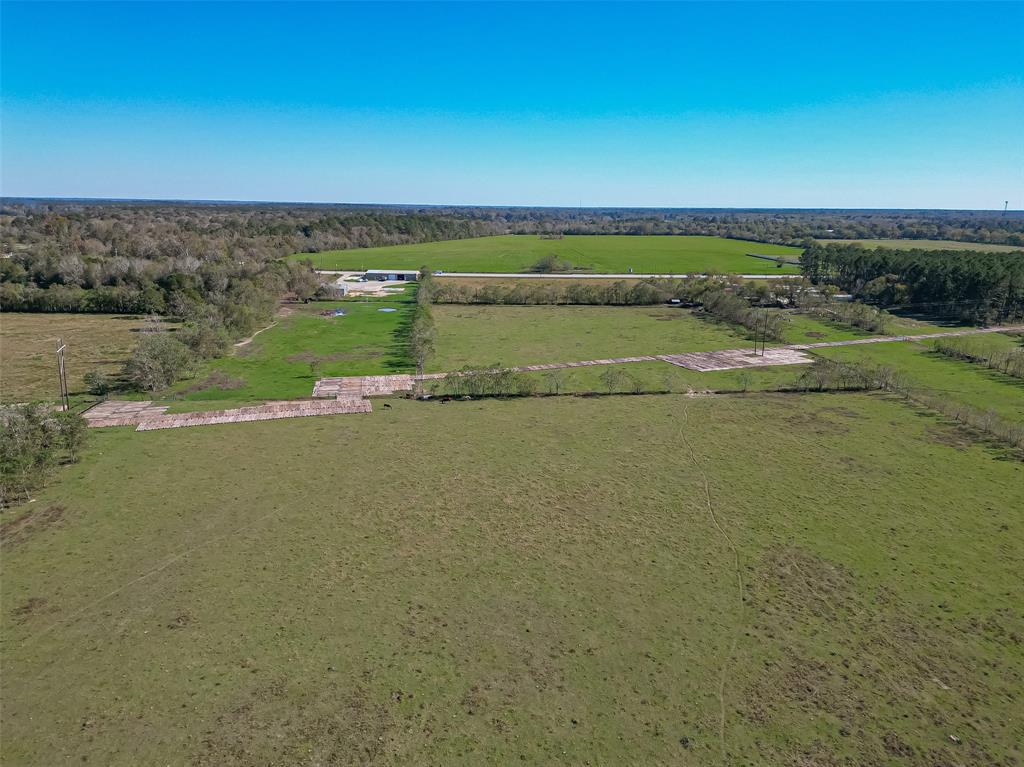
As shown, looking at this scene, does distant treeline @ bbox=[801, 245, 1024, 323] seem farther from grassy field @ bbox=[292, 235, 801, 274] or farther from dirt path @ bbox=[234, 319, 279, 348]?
dirt path @ bbox=[234, 319, 279, 348]

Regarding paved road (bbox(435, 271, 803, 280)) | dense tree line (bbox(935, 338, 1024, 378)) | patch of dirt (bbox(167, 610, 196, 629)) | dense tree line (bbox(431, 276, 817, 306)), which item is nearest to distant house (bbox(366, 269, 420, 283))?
paved road (bbox(435, 271, 803, 280))

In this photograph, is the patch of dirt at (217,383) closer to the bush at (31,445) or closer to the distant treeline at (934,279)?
the bush at (31,445)

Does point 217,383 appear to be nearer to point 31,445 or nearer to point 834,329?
point 31,445

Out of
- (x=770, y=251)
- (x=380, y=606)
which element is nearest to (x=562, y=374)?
(x=380, y=606)

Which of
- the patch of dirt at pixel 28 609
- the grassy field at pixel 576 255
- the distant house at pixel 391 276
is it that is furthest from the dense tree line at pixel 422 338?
the grassy field at pixel 576 255

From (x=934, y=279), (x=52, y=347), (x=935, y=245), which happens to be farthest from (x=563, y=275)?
(x=935, y=245)
